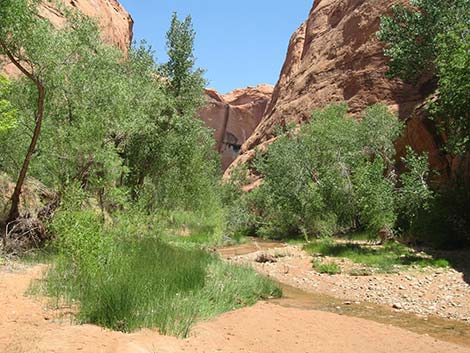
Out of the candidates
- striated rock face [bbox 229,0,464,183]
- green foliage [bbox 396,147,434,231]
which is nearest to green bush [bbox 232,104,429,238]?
green foliage [bbox 396,147,434,231]

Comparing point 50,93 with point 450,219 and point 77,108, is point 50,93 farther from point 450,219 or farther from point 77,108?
point 450,219

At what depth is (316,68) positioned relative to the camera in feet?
156

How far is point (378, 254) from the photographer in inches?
698

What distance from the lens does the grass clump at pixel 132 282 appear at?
6.32 m

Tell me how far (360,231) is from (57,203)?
608 inches

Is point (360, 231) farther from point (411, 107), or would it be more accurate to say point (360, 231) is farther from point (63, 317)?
point (63, 317)

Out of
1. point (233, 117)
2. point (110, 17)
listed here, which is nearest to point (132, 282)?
point (110, 17)

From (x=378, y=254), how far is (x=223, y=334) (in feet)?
40.9

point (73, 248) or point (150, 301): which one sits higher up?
point (73, 248)

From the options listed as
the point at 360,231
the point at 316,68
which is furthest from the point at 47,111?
the point at 316,68

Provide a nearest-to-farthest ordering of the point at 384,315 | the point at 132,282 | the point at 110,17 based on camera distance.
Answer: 1. the point at 132,282
2. the point at 384,315
3. the point at 110,17

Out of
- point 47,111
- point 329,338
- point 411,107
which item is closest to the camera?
point 329,338

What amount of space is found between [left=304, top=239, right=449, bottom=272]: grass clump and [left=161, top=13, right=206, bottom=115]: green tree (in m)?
9.68

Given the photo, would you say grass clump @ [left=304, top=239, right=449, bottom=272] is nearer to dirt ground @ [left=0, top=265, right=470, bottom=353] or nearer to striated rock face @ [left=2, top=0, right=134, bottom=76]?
dirt ground @ [left=0, top=265, right=470, bottom=353]
